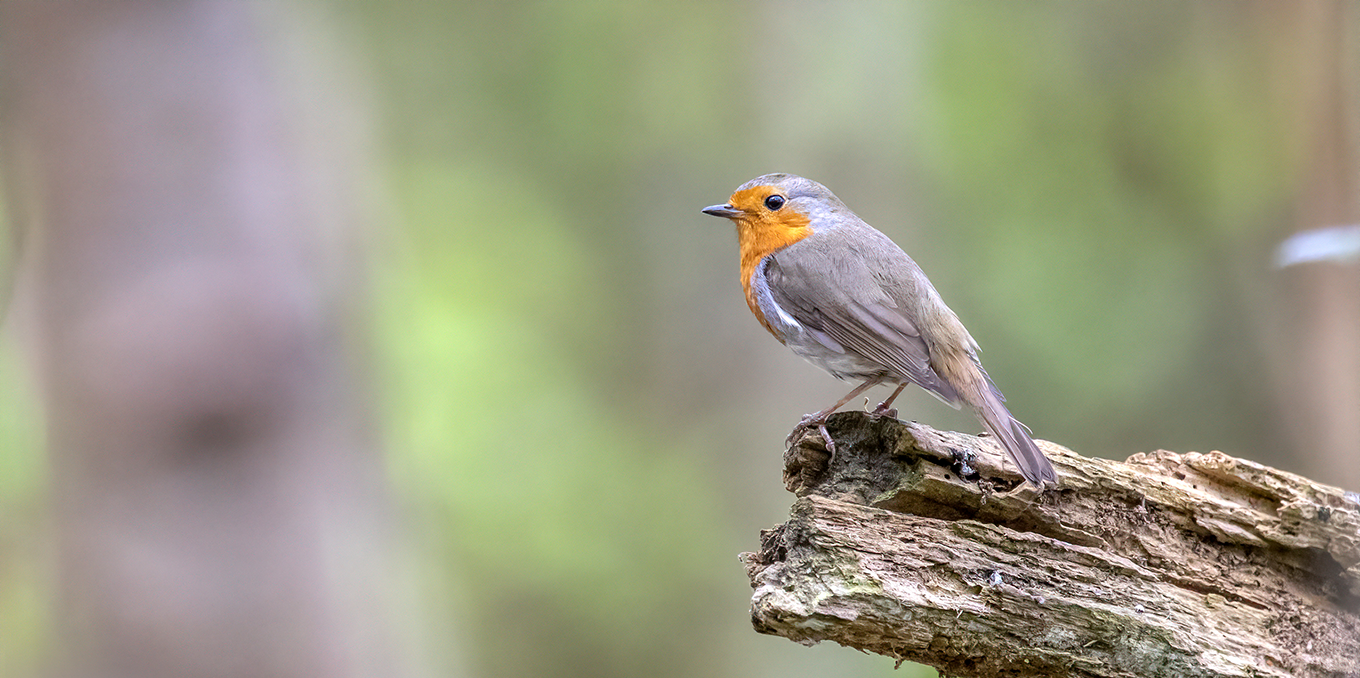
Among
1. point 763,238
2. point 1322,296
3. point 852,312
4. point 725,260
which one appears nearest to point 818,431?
point 852,312

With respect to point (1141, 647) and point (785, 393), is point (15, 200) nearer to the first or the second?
point (785, 393)

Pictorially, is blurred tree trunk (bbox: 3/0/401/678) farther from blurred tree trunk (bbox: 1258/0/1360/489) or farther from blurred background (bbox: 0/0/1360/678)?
blurred tree trunk (bbox: 1258/0/1360/489)

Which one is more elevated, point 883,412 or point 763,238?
→ point 763,238

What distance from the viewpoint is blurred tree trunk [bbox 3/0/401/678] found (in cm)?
398

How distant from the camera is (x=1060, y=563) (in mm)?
2342

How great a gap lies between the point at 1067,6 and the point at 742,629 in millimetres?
5364

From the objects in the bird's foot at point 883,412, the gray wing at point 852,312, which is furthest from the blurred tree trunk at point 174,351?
the bird's foot at point 883,412

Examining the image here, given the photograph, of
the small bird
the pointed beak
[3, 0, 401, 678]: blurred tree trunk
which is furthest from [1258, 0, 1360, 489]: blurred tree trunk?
[3, 0, 401, 678]: blurred tree trunk

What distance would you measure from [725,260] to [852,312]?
131 inches

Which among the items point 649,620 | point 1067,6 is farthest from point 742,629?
point 1067,6

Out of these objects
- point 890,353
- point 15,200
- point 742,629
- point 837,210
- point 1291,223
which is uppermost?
point 1291,223

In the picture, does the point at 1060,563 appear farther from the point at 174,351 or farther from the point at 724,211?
the point at 174,351

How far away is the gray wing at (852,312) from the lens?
9.50 ft

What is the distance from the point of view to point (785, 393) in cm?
585
